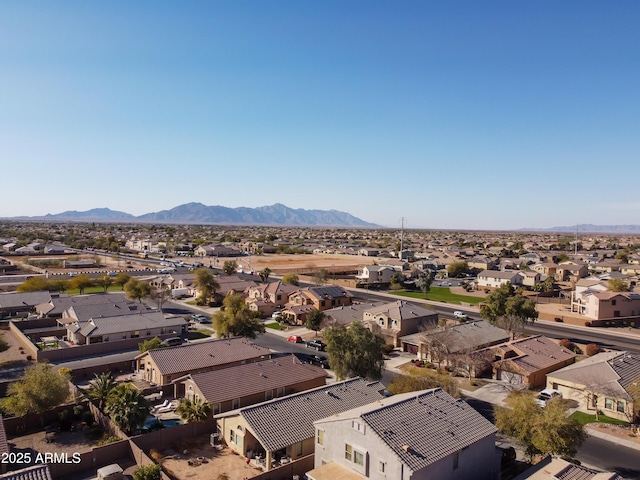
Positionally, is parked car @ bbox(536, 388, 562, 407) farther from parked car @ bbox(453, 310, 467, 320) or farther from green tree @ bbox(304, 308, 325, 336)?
parked car @ bbox(453, 310, 467, 320)

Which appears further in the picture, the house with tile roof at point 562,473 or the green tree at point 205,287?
the green tree at point 205,287

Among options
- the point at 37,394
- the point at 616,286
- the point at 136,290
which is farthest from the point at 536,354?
the point at 136,290

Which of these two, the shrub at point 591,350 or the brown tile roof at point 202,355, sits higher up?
the brown tile roof at point 202,355

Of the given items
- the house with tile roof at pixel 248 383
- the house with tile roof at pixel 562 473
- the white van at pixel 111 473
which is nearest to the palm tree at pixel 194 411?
the house with tile roof at pixel 248 383

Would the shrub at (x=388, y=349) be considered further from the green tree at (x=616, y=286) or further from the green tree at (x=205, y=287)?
the green tree at (x=616, y=286)

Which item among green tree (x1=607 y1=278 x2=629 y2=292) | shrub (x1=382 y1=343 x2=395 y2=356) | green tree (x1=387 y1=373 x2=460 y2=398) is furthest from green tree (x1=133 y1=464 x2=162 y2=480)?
green tree (x1=607 y1=278 x2=629 y2=292)

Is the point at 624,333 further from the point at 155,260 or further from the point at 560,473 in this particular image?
the point at 155,260
